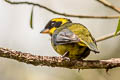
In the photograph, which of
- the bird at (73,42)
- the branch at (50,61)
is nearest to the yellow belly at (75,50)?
the bird at (73,42)

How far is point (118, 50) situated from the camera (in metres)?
5.77

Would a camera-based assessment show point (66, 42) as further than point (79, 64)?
Yes

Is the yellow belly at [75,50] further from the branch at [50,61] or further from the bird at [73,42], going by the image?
the branch at [50,61]

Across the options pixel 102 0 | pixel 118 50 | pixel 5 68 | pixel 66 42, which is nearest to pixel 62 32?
pixel 66 42

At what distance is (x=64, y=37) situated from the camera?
131 inches

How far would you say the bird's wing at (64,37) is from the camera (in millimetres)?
3238

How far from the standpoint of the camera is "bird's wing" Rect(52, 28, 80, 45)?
10.6 ft

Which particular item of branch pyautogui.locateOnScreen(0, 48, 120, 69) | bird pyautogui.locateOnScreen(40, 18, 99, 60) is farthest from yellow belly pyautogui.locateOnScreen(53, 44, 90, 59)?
branch pyautogui.locateOnScreen(0, 48, 120, 69)

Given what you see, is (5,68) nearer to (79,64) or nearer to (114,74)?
(114,74)

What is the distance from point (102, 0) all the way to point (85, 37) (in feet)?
1.22

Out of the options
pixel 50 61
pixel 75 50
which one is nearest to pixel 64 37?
pixel 75 50

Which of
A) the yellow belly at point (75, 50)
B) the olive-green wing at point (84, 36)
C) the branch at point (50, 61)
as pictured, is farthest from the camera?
the yellow belly at point (75, 50)

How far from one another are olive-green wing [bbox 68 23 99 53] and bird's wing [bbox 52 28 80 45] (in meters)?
0.04

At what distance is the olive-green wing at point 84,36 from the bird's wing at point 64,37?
40 millimetres
